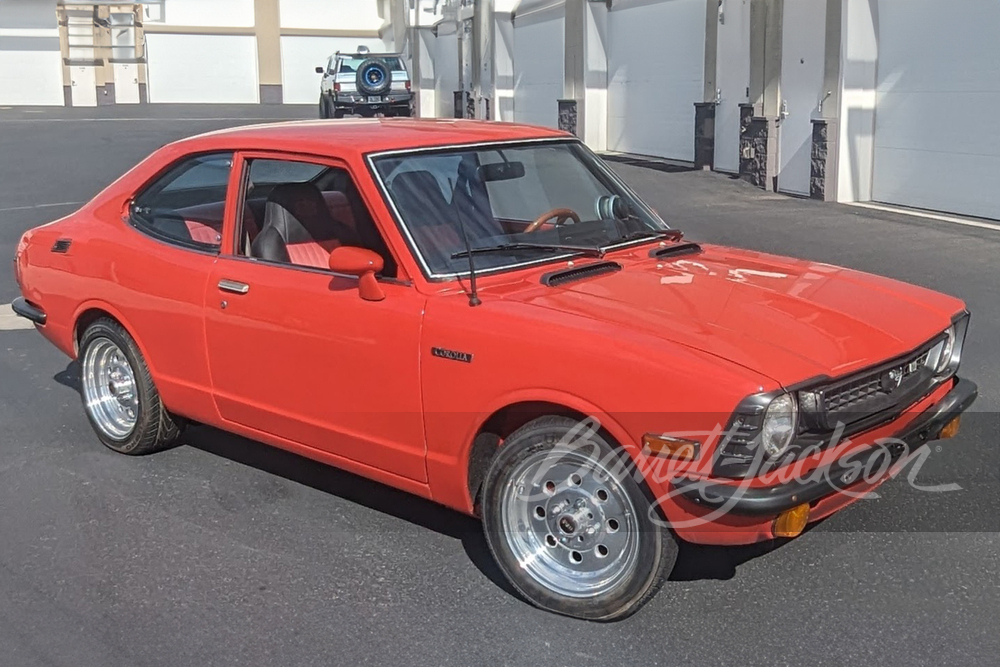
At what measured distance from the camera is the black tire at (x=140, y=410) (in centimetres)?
527

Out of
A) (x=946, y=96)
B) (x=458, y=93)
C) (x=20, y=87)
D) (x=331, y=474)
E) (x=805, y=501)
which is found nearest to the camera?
(x=805, y=501)

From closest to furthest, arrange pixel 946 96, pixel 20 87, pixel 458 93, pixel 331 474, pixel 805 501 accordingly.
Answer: pixel 805 501 < pixel 331 474 < pixel 946 96 < pixel 458 93 < pixel 20 87

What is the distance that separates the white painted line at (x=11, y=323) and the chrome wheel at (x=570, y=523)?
5699mm

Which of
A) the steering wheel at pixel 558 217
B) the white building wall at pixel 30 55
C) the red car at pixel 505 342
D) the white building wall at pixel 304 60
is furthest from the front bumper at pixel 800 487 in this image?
the white building wall at pixel 30 55

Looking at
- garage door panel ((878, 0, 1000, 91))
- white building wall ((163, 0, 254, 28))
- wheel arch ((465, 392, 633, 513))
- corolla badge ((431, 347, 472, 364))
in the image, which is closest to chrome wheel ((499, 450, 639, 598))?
wheel arch ((465, 392, 633, 513))

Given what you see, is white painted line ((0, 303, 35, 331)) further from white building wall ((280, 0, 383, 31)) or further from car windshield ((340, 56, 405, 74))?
white building wall ((280, 0, 383, 31))

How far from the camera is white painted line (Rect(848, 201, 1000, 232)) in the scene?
11920mm

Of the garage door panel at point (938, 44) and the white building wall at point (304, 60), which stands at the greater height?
the white building wall at point (304, 60)

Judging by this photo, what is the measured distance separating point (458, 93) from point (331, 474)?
26301mm

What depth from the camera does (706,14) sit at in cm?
1719

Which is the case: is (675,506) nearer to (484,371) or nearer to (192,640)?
(484,371)

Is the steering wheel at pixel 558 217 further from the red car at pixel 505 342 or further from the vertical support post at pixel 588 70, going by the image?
the vertical support post at pixel 588 70

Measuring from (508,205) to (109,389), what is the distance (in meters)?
2.29

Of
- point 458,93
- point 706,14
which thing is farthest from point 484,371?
point 458,93
